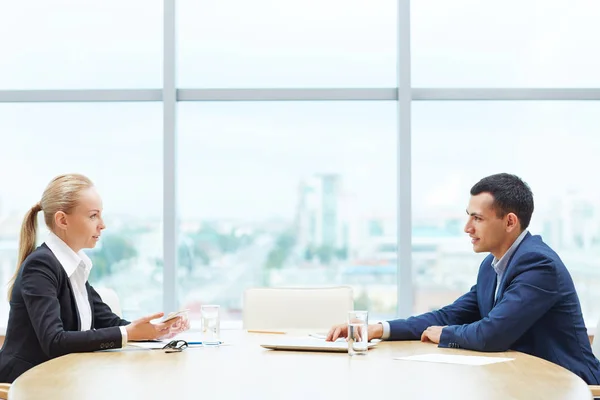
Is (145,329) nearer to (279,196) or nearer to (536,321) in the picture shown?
(536,321)

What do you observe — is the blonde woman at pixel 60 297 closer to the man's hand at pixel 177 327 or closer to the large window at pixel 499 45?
the man's hand at pixel 177 327

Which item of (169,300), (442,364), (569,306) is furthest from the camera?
(169,300)

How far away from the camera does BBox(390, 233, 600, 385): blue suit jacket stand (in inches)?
113

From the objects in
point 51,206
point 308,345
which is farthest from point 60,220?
point 308,345

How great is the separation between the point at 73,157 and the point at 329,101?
1883mm

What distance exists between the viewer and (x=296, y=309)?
3.93 metres

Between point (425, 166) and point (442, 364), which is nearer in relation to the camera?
point (442, 364)

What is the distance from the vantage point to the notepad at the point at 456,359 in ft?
8.46

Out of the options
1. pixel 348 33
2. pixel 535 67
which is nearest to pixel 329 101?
pixel 348 33

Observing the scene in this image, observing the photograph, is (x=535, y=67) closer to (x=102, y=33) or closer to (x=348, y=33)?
(x=348, y=33)

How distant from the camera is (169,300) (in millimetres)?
5512

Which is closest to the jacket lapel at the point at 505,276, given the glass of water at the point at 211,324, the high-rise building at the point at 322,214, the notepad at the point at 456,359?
the notepad at the point at 456,359

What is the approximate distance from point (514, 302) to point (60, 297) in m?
1.70

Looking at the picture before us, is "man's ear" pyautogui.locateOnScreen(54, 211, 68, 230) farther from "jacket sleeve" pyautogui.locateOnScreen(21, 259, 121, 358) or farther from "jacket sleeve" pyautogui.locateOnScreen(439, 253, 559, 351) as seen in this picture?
"jacket sleeve" pyautogui.locateOnScreen(439, 253, 559, 351)
